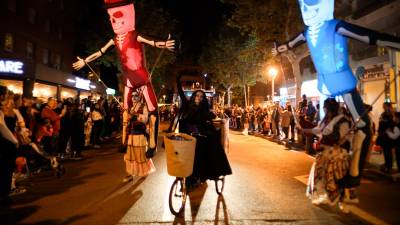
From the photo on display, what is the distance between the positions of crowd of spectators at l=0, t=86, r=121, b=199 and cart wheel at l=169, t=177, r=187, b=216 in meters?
3.15

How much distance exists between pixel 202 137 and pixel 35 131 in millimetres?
5402

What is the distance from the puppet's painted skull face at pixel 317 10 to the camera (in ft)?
25.7

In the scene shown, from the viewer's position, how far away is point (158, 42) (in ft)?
27.1

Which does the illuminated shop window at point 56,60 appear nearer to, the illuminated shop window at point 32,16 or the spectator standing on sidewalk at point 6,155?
the illuminated shop window at point 32,16

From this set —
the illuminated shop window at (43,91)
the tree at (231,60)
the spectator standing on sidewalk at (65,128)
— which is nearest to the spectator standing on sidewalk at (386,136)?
the spectator standing on sidewalk at (65,128)

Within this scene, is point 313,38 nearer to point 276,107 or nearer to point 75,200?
point 75,200

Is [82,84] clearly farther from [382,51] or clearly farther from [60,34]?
[382,51]

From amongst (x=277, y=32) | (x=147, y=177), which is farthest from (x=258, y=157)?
(x=277, y=32)

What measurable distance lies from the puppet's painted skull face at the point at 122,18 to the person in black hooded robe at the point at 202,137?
2891 millimetres

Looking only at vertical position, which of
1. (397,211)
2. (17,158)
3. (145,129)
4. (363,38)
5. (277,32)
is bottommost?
(397,211)

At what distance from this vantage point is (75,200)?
6.83m

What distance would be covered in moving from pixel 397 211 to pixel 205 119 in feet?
12.2

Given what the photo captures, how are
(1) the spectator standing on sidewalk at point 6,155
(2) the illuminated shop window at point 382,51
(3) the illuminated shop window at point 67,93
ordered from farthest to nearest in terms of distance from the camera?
(3) the illuminated shop window at point 67,93, (2) the illuminated shop window at point 382,51, (1) the spectator standing on sidewalk at point 6,155

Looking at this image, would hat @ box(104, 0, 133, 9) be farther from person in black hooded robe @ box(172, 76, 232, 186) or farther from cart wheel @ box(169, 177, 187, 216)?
cart wheel @ box(169, 177, 187, 216)
